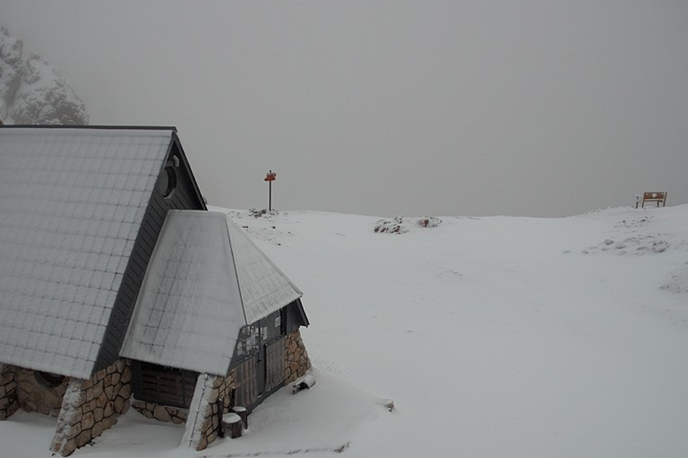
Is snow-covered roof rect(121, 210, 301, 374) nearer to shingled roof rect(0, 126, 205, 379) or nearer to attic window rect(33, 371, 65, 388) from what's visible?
shingled roof rect(0, 126, 205, 379)

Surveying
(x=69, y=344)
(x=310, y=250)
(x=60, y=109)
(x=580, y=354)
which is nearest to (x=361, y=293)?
(x=310, y=250)

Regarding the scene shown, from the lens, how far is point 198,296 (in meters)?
11.2

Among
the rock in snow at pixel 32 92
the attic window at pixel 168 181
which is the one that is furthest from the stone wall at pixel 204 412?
the rock in snow at pixel 32 92

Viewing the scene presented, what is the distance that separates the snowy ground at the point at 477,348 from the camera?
1139 cm

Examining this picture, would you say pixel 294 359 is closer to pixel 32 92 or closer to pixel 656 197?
pixel 656 197

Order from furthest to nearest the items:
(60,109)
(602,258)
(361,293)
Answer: (60,109) → (602,258) → (361,293)

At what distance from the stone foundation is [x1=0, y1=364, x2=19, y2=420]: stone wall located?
310 centimetres

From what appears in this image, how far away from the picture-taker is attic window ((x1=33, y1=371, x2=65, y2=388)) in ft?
37.7

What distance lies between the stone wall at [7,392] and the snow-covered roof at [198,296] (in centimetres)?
315

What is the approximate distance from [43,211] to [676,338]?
76.8 ft

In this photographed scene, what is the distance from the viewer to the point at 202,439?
1023cm

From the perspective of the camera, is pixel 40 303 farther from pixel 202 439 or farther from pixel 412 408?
pixel 412 408

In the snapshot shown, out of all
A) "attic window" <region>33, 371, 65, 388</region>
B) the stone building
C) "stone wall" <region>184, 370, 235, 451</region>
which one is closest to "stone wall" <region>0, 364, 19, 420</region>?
the stone building

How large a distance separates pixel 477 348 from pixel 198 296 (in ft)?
38.6
